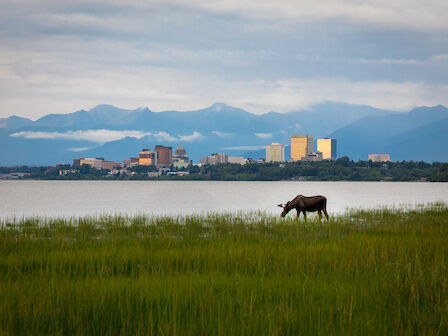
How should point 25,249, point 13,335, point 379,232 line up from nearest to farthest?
point 13,335 → point 25,249 → point 379,232

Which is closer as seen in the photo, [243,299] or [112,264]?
[243,299]

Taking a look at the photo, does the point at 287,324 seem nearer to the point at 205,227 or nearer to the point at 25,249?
the point at 25,249

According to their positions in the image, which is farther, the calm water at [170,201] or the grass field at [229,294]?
the calm water at [170,201]

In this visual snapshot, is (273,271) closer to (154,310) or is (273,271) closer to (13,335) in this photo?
(154,310)

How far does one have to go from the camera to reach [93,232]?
61.9 ft

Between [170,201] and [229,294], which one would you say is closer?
[229,294]

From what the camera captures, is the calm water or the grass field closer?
the grass field

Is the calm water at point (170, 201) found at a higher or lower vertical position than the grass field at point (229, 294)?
lower

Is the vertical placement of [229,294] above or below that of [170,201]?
above

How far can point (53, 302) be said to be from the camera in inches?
273

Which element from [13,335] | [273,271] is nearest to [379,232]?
[273,271]

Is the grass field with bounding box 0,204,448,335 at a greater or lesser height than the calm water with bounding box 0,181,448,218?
greater

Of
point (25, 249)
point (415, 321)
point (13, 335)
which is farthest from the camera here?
point (25, 249)

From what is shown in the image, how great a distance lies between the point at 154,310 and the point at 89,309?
0.99 m
